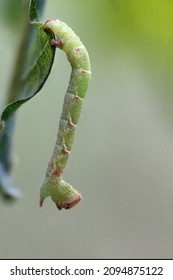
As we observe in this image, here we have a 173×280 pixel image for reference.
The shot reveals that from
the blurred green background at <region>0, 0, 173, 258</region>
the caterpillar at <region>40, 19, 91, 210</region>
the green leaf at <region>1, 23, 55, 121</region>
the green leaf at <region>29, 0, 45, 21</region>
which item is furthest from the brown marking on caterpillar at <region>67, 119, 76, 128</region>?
the blurred green background at <region>0, 0, 173, 258</region>

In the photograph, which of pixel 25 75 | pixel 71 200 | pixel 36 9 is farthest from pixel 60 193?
pixel 36 9

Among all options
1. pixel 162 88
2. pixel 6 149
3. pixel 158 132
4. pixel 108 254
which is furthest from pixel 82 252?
pixel 162 88

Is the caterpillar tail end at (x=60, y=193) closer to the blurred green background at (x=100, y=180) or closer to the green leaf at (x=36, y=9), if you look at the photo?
the green leaf at (x=36, y=9)

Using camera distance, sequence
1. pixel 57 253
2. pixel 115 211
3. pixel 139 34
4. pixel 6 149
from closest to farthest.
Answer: pixel 139 34 < pixel 6 149 < pixel 57 253 < pixel 115 211

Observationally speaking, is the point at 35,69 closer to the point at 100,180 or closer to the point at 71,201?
the point at 71,201

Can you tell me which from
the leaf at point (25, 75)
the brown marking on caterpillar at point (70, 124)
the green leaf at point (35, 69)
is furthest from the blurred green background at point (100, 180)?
the brown marking on caterpillar at point (70, 124)

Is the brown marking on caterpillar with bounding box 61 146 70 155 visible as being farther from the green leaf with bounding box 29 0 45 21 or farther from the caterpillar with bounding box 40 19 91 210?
the green leaf with bounding box 29 0 45 21

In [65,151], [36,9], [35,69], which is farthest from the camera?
[65,151]

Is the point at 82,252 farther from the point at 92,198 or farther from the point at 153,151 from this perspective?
the point at 153,151
